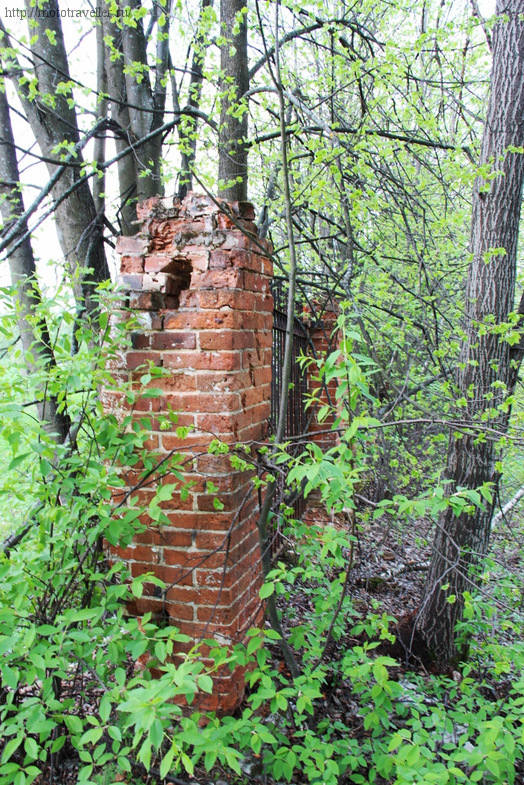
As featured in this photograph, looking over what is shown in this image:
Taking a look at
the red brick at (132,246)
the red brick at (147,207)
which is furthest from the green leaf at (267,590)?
the red brick at (147,207)

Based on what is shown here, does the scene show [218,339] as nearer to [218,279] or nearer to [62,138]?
[218,279]

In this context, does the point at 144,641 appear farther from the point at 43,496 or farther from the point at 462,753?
the point at 462,753

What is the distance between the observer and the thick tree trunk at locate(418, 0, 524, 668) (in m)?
3.11

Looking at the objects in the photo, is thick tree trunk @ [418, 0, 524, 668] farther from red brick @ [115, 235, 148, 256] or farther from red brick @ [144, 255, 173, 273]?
red brick @ [115, 235, 148, 256]

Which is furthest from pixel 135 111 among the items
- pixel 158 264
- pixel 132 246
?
pixel 158 264

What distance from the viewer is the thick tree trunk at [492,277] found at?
3.11 metres

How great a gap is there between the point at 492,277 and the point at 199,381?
2281 mm

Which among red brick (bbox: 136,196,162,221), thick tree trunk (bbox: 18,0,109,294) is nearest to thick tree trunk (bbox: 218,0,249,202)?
thick tree trunk (bbox: 18,0,109,294)

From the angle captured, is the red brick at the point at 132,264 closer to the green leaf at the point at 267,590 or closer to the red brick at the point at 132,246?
the red brick at the point at 132,246

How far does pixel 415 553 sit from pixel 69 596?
4.59 meters

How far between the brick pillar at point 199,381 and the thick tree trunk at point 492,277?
5.30ft

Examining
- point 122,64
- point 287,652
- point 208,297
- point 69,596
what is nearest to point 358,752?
point 287,652

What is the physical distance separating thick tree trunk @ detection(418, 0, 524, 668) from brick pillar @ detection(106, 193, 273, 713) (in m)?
1.62

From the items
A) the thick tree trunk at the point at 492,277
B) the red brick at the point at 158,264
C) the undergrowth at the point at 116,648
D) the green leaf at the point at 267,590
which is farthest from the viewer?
the thick tree trunk at the point at 492,277
